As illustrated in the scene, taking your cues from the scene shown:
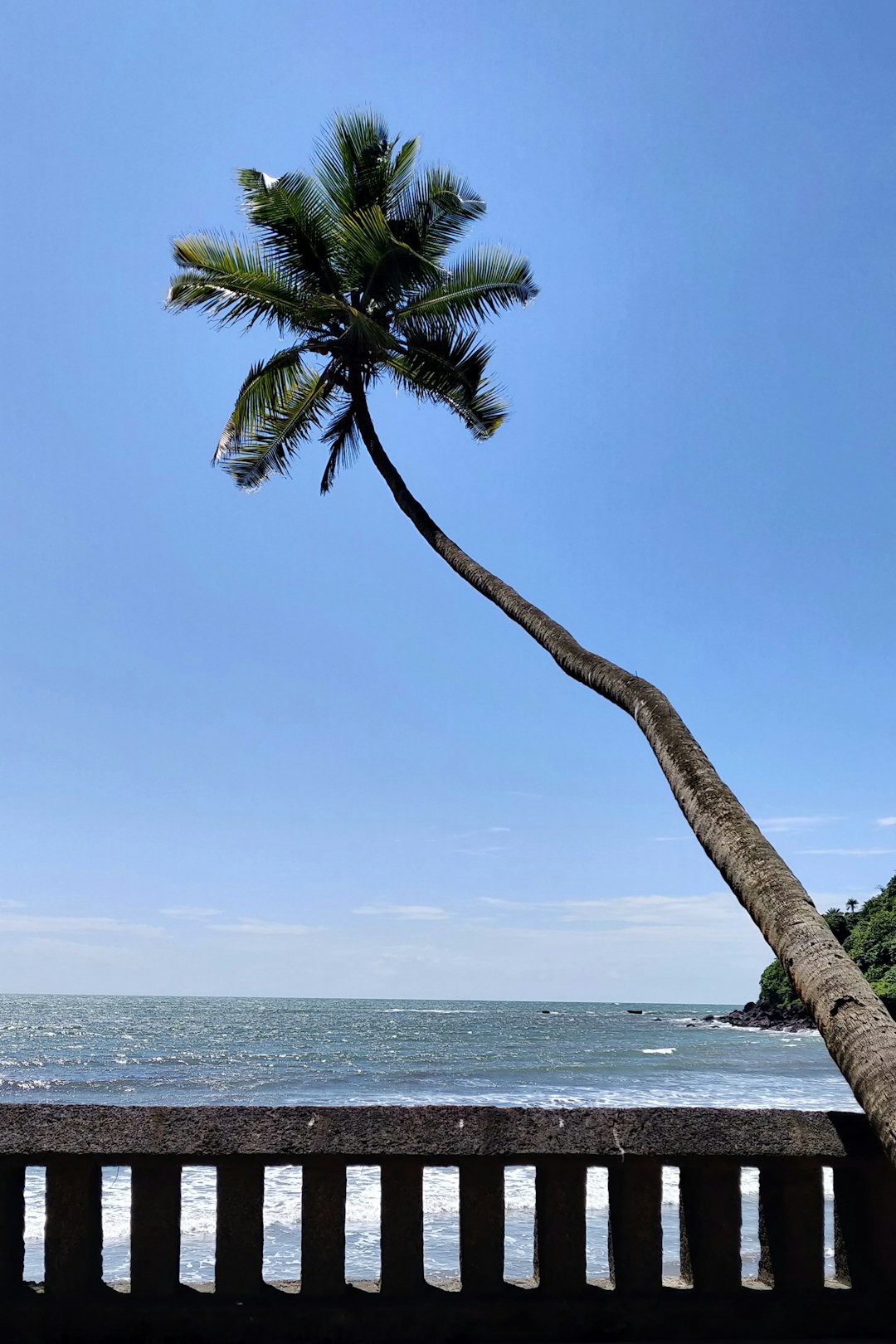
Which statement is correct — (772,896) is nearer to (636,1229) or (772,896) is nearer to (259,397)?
(636,1229)

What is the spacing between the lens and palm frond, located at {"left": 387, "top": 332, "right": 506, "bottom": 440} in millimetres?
10289

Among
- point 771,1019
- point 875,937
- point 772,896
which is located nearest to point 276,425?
point 772,896

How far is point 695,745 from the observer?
4.87 meters

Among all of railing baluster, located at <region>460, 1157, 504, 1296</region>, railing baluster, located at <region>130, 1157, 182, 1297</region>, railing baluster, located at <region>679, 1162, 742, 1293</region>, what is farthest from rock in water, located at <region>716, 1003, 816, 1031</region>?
railing baluster, located at <region>130, 1157, 182, 1297</region>

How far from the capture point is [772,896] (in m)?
3.87

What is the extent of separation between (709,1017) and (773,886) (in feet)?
340

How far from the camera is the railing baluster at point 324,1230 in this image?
3285 millimetres

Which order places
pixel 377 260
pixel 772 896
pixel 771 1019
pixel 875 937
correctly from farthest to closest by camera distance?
1. pixel 771 1019
2. pixel 875 937
3. pixel 377 260
4. pixel 772 896

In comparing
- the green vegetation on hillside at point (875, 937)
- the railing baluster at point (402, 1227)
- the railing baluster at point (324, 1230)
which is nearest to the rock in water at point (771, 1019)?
the green vegetation on hillside at point (875, 937)

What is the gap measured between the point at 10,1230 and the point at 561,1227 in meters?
1.92

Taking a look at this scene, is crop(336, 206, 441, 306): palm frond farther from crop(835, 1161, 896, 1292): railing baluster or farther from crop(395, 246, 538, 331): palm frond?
crop(835, 1161, 896, 1292): railing baluster

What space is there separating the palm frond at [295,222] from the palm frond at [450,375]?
1129 mm

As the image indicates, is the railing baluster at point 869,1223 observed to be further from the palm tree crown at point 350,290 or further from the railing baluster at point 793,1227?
the palm tree crown at point 350,290

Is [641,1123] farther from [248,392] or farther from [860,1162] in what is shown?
[248,392]
